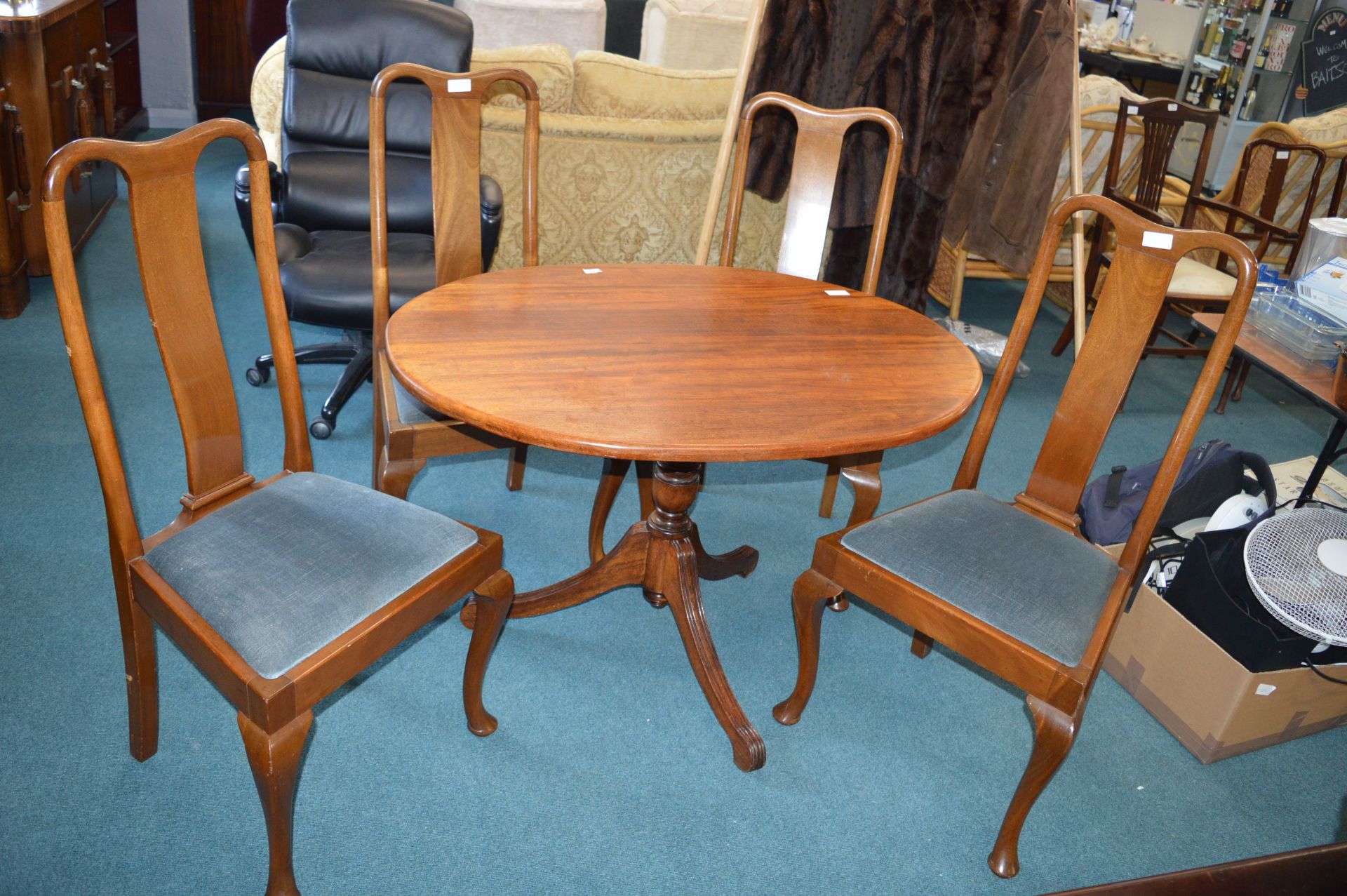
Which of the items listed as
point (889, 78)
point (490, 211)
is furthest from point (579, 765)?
point (889, 78)

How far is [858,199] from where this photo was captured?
10.1 feet

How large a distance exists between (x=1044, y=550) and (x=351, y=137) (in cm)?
238

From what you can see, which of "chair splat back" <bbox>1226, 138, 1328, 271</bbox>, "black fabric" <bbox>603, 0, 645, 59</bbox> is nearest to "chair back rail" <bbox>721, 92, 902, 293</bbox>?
"chair splat back" <bbox>1226, 138, 1328, 271</bbox>

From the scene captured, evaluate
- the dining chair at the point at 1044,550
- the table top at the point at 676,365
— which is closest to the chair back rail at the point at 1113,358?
the dining chair at the point at 1044,550

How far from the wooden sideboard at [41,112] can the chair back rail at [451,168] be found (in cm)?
165

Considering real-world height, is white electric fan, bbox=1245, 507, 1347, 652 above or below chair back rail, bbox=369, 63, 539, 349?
below

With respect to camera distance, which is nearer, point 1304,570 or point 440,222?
point 1304,570

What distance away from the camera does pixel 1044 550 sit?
5.60 ft

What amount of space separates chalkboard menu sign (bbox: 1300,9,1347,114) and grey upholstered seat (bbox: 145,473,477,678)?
5961 mm

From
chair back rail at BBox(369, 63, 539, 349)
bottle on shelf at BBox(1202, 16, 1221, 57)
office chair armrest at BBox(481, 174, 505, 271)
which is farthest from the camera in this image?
bottle on shelf at BBox(1202, 16, 1221, 57)

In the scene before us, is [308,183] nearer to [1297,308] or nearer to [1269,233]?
[1297,308]

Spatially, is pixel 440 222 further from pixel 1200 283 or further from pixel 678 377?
pixel 1200 283

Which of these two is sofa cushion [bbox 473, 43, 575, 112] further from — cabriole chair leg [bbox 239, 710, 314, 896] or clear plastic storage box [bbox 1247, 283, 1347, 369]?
cabriole chair leg [bbox 239, 710, 314, 896]

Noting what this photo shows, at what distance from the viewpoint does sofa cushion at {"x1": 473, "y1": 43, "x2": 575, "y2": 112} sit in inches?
117
